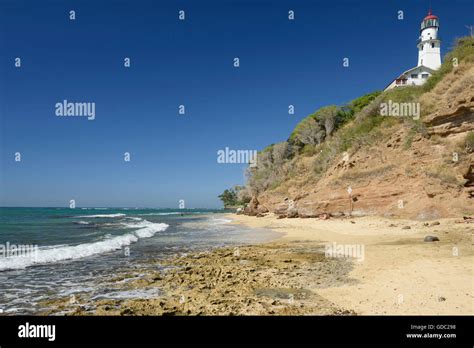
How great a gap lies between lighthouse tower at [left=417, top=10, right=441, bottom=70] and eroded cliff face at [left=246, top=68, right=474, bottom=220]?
128 ft

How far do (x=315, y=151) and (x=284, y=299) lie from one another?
45.3 meters

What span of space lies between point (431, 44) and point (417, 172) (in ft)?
158

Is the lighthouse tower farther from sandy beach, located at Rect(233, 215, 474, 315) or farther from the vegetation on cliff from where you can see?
sandy beach, located at Rect(233, 215, 474, 315)

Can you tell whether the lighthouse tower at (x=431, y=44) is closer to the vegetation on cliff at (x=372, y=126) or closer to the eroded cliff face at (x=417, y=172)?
the vegetation on cliff at (x=372, y=126)

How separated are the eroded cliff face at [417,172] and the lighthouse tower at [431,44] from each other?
39004mm

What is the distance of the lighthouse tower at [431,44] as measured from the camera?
56.1 m

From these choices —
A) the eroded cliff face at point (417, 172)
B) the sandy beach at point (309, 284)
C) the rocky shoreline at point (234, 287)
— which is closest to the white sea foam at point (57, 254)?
the sandy beach at point (309, 284)

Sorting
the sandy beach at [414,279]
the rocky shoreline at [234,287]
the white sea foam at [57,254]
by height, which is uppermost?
the sandy beach at [414,279]

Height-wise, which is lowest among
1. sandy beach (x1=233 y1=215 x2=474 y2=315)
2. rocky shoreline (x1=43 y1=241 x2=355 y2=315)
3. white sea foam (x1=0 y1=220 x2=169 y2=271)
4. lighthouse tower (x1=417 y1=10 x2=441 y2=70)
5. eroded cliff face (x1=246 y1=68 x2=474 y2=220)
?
white sea foam (x1=0 y1=220 x2=169 y2=271)

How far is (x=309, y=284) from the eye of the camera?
8.14 meters

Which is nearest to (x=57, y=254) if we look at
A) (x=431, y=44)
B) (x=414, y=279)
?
(x=414, y=279)

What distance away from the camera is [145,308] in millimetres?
6617

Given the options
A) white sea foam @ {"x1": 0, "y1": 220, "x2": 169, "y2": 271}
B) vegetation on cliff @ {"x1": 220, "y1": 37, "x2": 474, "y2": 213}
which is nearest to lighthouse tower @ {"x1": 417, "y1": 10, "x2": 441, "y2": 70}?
vegetation on cliff @ {"x1": 220, "y1": 37, "x2": 474, "y2": 213}

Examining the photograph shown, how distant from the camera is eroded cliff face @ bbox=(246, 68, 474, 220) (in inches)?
730
